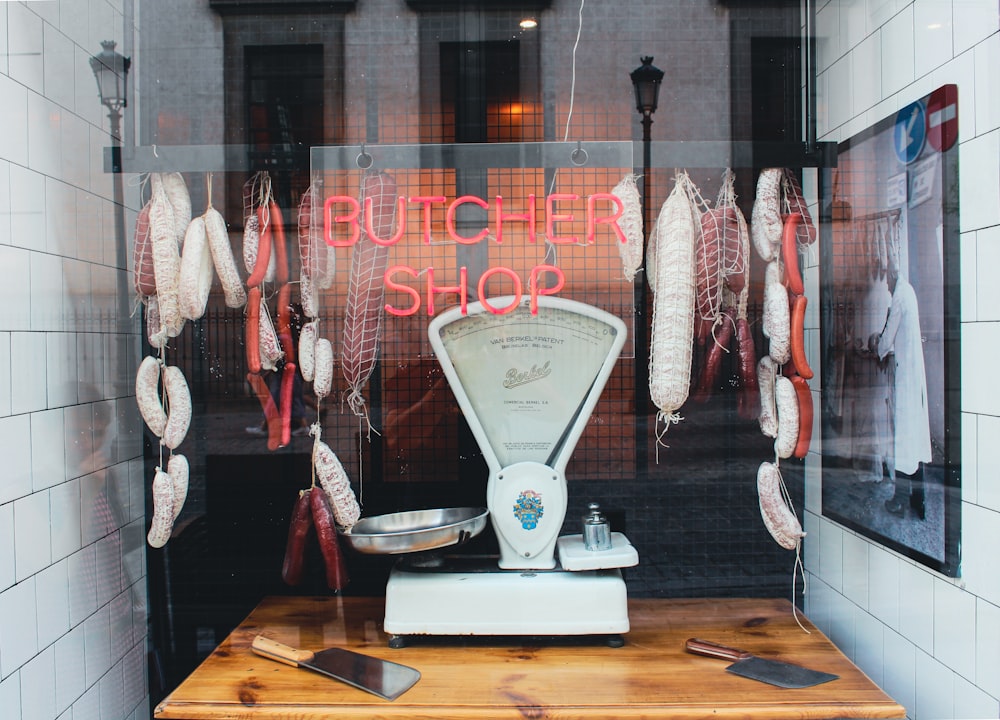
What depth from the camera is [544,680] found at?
5.11 feet

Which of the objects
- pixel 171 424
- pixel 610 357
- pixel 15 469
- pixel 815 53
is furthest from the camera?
pixel 815 53

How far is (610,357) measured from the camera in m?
1.68

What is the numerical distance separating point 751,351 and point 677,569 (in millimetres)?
654

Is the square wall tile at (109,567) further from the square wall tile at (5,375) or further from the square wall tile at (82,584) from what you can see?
the square wall tile at (5,375)

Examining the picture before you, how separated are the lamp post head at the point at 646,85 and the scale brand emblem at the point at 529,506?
3.30ft

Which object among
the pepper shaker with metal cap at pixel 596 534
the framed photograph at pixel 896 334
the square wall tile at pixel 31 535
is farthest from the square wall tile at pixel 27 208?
the framed photograph at pixel 896 334

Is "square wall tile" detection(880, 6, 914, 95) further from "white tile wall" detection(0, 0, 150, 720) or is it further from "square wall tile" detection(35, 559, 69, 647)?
"square wall tile" detection(35, 559, 69, 647)

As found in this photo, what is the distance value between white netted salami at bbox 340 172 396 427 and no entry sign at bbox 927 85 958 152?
1114 millimetres

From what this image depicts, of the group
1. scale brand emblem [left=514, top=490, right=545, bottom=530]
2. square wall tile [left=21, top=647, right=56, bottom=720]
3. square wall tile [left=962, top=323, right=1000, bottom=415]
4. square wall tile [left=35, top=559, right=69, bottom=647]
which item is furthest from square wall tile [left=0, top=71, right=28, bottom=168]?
square wall tile [left=962, top=323, right=1000, bottom=415]

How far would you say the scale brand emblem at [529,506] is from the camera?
168 cm

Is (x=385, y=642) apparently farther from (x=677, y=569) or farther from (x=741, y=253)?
(x=741, y=253)

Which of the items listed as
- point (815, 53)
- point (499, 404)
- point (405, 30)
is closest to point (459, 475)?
point (499, 404)

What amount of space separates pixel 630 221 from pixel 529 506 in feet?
2.25

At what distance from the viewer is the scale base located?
5.46 feet
